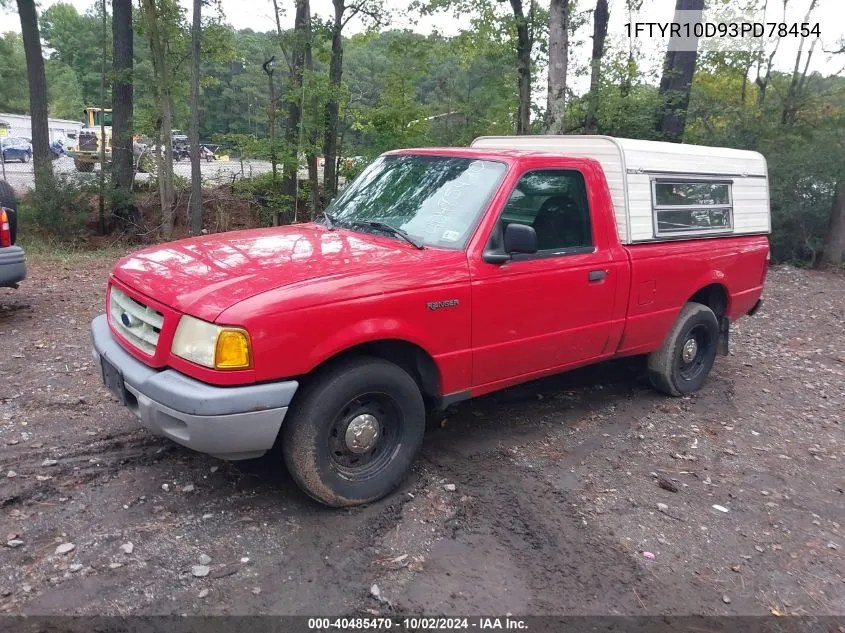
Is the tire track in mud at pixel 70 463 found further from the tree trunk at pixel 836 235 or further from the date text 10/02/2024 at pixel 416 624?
the tree trunk at pixel 836 235

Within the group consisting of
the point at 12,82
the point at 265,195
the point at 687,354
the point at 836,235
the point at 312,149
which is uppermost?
the point at 12,82

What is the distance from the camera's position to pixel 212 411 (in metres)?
3.03

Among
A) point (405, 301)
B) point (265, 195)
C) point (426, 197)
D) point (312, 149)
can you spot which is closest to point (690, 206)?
point (426, 197)

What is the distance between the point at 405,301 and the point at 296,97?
36.5ft

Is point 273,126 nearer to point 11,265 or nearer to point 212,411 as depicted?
point 11,265

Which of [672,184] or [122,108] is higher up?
[122,108]

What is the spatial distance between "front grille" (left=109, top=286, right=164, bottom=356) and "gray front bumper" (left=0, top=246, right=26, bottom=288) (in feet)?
10.7

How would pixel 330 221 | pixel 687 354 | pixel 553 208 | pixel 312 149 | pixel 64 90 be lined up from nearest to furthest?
pixel 553 208 < pixel 330 221 < pixel 687 354 < pixel 312 149 < pixel 64 90

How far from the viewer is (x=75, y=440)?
13.9 feet

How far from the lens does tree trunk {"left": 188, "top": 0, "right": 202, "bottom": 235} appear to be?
11.9 m

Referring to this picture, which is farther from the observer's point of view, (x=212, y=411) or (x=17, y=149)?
(x=17, y=149)

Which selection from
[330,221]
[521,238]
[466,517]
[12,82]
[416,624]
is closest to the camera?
[416,624]

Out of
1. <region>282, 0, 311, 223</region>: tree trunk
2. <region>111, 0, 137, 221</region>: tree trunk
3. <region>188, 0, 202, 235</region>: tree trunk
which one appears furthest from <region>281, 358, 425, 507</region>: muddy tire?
<region>111, 0, 137, 221</region>: tree trunk

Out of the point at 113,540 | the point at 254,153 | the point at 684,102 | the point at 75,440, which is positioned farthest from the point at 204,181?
the point at 113,540
